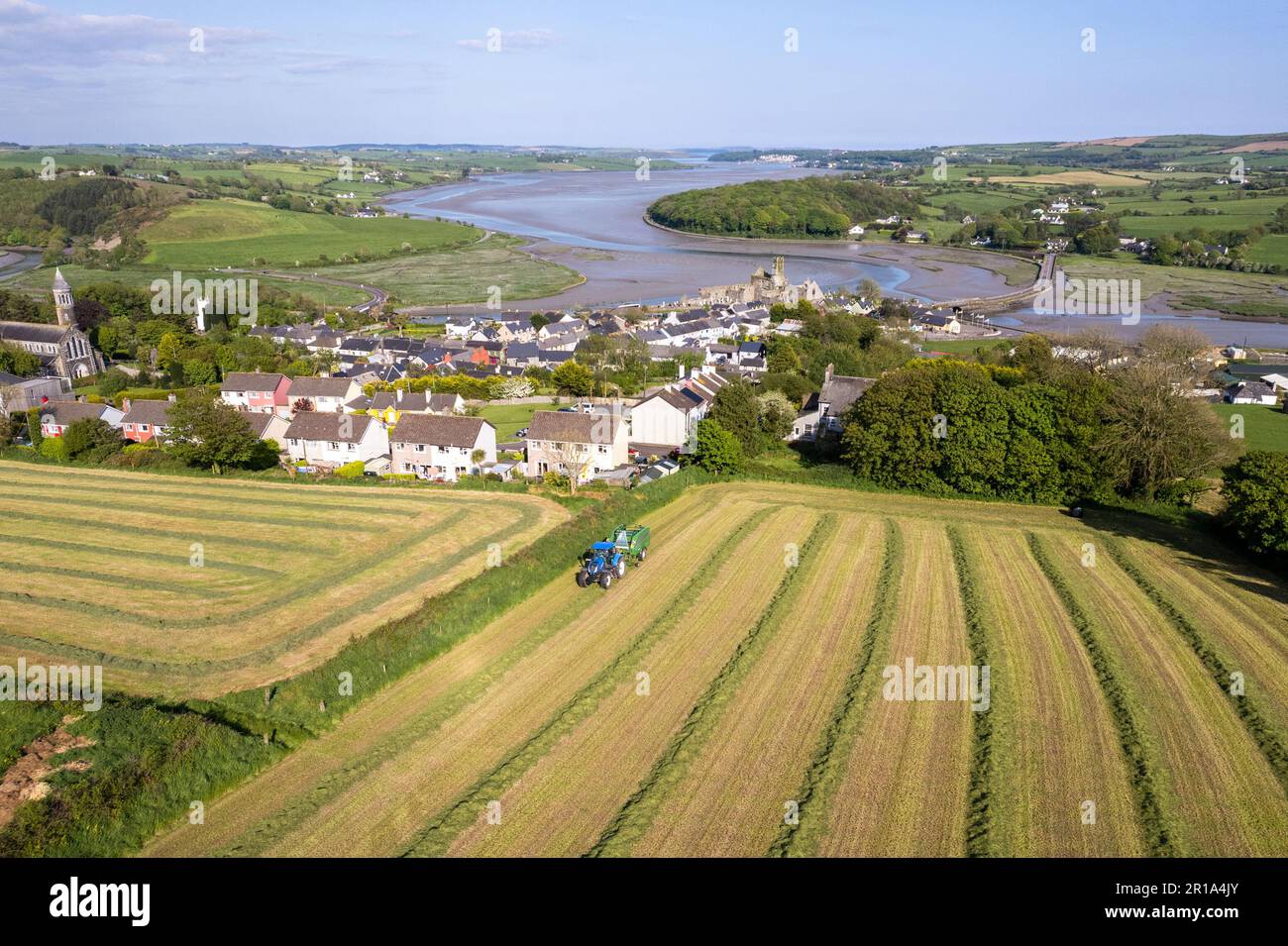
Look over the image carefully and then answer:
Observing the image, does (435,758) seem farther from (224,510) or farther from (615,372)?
(615,372)

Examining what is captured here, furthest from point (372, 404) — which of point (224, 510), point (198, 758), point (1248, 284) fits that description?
point (1248, 284)

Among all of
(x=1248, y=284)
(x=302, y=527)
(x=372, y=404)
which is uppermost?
(x=1248, y=284)

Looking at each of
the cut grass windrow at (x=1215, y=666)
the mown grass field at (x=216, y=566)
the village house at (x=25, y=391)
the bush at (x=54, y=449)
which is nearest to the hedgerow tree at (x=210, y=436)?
the mown grass field at (x=216, y=566)

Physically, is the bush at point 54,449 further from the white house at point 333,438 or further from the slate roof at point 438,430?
the slate roof at point 438,430

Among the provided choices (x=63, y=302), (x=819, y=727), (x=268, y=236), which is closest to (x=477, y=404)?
(x=63, y=302)

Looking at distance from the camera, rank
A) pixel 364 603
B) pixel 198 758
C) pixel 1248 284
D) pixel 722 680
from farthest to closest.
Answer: pixel 1248 284, pixel 364 603, pixel 722 680, pixel 198 758

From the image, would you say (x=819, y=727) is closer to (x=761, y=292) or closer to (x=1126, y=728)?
(x=1126, y=728)

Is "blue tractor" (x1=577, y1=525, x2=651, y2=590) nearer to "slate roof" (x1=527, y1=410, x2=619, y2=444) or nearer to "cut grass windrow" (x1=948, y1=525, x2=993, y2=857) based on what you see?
"cut grass windrow" (x1=948, y1=525, x2=993, y2=857)
